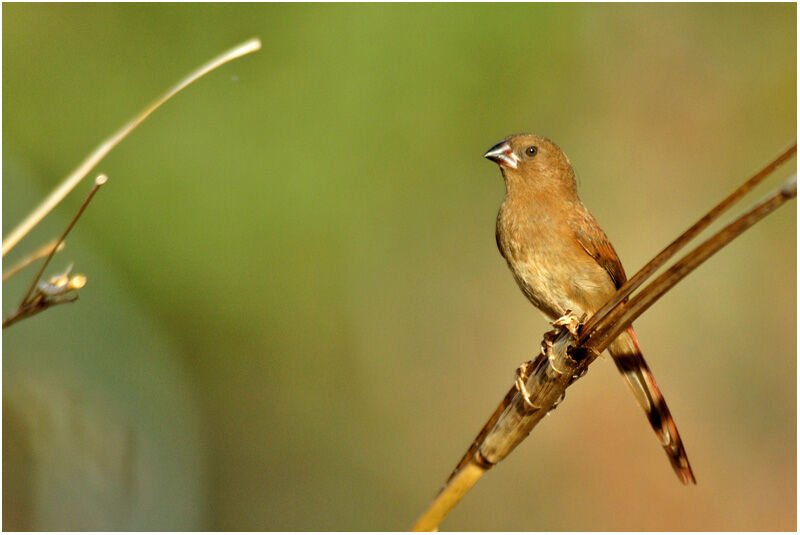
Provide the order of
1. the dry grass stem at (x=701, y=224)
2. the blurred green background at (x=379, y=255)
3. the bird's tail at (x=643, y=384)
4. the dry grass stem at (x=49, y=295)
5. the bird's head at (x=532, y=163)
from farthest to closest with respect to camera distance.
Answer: the blurred green background at (x=379, y=255)
the bird's head at (x=532, y=163)
the bird's tail at (x=643, y=384)
the dry grass stem at (x=49, y=295)
the dry grass stem at (x=701, y=224)

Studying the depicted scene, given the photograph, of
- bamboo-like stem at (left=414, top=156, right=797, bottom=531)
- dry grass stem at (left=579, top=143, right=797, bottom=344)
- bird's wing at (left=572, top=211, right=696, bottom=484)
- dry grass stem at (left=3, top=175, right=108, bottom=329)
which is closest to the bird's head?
bird's wing at (left=572, top=211, right=696, bottom=484)

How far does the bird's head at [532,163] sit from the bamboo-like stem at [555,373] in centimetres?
165

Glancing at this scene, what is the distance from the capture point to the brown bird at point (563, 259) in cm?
295

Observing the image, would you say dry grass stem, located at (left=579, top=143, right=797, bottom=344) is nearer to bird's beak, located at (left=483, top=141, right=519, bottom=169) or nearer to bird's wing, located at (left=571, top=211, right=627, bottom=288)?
bird's wing, located at (left=571, top=211, right=627, bottom=288)

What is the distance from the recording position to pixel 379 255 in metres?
5.34

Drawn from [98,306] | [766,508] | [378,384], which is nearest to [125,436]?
[98,306]

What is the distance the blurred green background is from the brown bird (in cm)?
183

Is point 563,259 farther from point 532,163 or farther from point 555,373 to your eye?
point 555,373

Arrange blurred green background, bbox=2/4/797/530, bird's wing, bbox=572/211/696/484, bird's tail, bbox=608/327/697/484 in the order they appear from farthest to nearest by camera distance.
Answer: blurred green background, bbox=2/4/797/530 → bird's wing, bbox=572/211/696/484 → bird's tail, bbox=608/327/697/484

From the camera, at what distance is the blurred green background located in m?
4.59

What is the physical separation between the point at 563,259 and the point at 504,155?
0.57 m

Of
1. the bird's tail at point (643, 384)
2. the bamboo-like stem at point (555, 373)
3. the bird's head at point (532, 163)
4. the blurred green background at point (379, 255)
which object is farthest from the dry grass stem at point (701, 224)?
the blurred green background at point (379, 255)

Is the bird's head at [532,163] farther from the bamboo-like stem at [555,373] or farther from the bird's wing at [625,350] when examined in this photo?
the bamboo-like stem at [555,373]

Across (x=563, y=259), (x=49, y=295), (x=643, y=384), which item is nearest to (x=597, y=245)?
(x=563, y=259)
